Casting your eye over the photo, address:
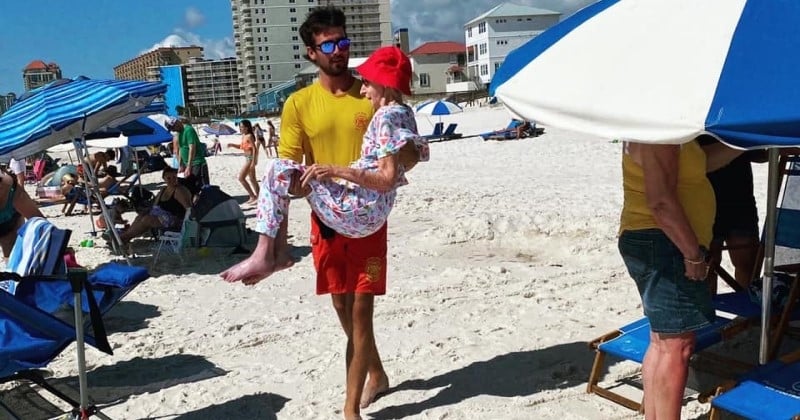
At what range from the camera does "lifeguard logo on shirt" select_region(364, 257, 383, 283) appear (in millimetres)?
3309

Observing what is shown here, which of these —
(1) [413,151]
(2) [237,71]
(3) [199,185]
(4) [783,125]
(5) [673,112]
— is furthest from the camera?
(2) [237,71]

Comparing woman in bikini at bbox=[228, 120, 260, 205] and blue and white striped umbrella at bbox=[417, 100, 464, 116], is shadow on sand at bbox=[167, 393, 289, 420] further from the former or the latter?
blue and white striped umbrella at bbox=[417, 100, 464, 116]

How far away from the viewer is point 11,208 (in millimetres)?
5621

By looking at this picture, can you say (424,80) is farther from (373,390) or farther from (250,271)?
(250,271)

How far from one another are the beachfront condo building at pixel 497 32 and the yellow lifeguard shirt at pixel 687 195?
86.3 m

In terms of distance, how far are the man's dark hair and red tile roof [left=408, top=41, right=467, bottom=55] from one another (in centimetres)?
9736

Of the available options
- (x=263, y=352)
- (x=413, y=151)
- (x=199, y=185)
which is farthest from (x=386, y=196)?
(x=199, y=185)

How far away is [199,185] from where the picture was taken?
10453mm

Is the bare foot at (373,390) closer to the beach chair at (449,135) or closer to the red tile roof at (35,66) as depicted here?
the beach chair at (449,135)

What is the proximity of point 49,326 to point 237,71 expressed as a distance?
158614mm

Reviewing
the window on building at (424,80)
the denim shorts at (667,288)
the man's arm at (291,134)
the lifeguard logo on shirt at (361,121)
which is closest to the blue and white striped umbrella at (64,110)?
the man's arm at (291,134)

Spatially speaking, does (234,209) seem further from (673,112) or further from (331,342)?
(673,112)

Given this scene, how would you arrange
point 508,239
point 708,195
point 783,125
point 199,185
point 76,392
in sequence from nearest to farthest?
point 783,125 < point 708,195 < point 76,392 < point 508,239 < point 199,185

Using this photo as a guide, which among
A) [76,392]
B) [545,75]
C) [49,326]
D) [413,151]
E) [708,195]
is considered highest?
[545,75]
